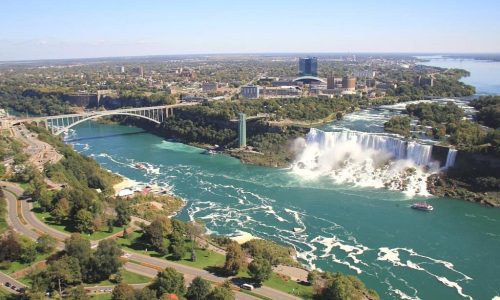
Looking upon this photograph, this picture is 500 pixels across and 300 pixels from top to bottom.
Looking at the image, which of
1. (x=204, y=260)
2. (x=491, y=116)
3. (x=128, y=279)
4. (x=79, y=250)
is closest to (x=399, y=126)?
(x=491, y=116)

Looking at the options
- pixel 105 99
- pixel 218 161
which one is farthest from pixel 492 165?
pixel 105 99

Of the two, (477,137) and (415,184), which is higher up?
(477,137)

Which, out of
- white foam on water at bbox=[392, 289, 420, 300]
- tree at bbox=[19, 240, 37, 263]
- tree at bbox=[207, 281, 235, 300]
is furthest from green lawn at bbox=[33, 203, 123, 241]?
white foam on water at bbox=[392, 289, 420, 300]

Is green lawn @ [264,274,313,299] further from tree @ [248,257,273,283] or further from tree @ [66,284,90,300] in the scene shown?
tree @ [66,284,90,300]

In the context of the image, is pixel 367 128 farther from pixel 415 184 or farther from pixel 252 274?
pixel 252 274

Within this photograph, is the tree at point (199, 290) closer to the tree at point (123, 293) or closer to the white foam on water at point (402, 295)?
the tree at point (123, 293)
